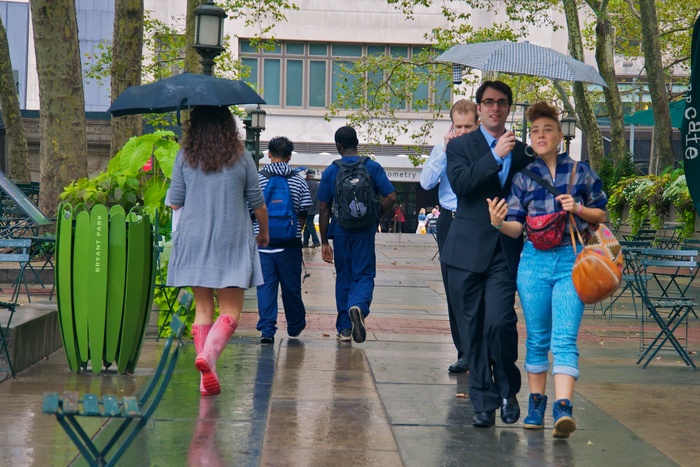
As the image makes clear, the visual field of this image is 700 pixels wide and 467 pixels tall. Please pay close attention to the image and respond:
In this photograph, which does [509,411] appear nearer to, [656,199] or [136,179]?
[136,179]

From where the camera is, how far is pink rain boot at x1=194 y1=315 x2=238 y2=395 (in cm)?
658

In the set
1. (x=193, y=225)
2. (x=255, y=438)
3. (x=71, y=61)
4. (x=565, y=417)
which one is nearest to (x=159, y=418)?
(x=255, y=438)

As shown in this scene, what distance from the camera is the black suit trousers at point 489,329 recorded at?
6004 millimetres

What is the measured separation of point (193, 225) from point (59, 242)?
115 cm

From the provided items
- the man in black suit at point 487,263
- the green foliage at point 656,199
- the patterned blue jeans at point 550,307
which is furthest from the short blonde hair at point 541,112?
the green foliage at point 656,199

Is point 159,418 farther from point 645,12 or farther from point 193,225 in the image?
point 645,12

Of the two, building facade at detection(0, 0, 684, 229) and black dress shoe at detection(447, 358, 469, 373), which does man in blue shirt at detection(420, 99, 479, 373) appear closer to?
black dress shoe at detection(447, 358, 469, 373)

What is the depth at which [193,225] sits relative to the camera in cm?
680

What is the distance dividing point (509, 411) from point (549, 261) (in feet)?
3.03

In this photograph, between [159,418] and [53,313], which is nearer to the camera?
[159,418]

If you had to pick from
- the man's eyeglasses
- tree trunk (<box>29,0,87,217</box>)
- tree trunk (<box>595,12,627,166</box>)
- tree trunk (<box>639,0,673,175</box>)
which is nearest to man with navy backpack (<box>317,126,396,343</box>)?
the man's eyeglasses

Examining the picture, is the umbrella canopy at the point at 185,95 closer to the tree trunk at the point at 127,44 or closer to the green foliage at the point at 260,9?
the tree trunk at the point at 127,44

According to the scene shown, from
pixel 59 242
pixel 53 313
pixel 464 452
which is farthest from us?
pixel 53 313

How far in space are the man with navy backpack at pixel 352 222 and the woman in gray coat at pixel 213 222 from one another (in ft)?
7.34
